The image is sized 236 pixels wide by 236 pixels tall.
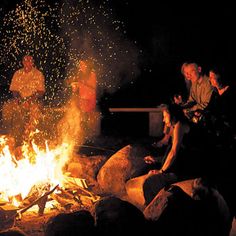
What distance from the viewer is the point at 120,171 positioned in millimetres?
6547

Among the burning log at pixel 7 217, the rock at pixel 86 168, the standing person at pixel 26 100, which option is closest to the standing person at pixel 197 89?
the rock at pixel 86 168

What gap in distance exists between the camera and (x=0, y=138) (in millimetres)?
7254

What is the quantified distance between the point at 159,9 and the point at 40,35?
504 cm

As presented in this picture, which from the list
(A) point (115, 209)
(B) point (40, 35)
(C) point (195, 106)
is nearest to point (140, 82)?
(B) point (40, 35)

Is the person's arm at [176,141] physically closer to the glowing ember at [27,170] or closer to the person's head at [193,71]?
the glowing ember at [27,170]

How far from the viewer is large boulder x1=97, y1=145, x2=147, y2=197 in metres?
6.51

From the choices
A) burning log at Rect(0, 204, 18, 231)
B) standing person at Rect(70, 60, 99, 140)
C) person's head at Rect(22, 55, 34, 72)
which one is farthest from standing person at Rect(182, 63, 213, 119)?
person's head at Rect(22, 55, 34, 72)

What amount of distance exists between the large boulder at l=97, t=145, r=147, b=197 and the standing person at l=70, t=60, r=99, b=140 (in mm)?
3435

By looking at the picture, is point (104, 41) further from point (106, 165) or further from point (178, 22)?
point (106, 165)

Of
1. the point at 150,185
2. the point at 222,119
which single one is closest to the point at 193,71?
the point at 222,119

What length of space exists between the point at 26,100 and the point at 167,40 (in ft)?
24.4

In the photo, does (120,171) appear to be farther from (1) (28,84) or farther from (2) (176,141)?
(1) (28,84)

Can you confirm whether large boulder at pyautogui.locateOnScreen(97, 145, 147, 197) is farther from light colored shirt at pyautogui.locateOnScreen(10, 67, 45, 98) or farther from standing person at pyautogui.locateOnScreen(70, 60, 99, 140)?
light colored shirt at pyautogui.locateOnScreen(10, 67, 45, 98)

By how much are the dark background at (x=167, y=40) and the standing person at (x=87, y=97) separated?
14.4ft
